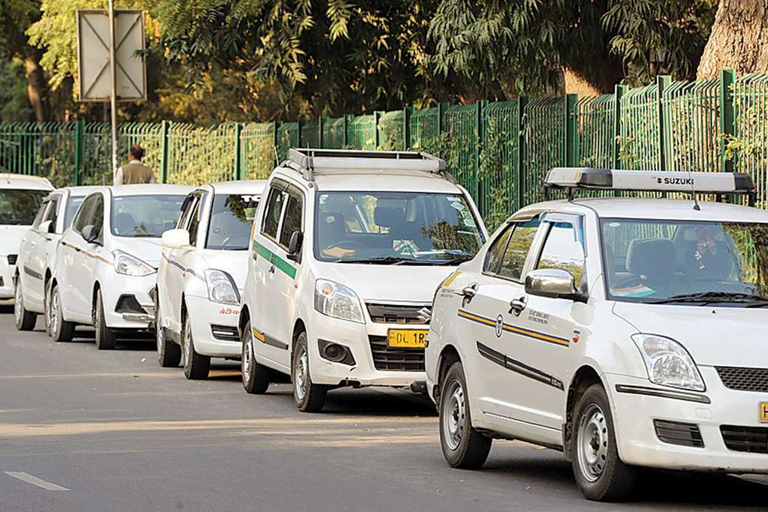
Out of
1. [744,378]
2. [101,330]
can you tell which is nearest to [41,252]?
[101,330]

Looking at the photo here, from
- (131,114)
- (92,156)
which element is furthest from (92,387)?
(131,114)

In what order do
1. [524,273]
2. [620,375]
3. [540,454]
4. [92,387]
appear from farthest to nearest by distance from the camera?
[92,387]
[540,454]
[524,273]
[620,375]

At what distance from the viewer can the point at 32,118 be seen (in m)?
57.1

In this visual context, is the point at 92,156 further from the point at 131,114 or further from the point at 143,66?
the point at 131,114

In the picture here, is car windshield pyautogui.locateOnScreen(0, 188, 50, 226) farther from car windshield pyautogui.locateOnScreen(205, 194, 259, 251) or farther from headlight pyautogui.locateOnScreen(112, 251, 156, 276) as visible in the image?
car windshield pyautogui.locateOnScreen(205, 194, 259, 251)

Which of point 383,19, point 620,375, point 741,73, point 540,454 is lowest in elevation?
point 540,454

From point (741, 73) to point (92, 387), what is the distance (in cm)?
806

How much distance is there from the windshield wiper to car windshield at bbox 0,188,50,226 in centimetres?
1717

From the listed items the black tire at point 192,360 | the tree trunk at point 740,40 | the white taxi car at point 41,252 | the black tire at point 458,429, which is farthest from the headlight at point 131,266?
the black tire at point 458,429

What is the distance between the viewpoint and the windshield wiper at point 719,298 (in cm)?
886

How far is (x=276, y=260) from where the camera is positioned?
14.1m

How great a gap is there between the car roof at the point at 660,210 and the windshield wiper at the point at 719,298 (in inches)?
25.4

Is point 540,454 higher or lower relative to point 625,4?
lower

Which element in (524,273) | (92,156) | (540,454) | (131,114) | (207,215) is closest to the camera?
(524,273)
